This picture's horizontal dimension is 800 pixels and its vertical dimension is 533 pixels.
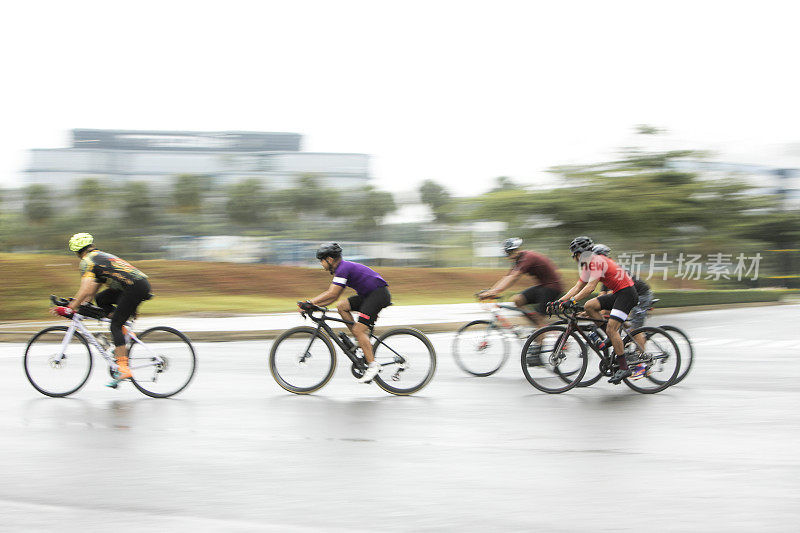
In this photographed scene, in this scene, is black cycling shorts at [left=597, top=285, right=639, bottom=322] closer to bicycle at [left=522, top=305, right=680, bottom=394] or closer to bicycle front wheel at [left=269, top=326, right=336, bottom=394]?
bicycle at [left=522, top=305, right=680, bottom=394]

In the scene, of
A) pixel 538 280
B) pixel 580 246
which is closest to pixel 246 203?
pixel 538 280

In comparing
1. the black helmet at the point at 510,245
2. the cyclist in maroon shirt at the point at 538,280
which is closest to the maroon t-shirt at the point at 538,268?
the cyclist in maroon shirt at the point at 538,280

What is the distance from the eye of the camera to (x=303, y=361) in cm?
886

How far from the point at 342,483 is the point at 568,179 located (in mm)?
25892

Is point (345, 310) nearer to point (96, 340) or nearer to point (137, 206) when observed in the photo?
point (96, 340)

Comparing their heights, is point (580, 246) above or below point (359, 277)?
above

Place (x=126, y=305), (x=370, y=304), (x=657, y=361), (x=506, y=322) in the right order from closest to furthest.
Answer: (x=126, y=305) < (x=370, y=304) < (x=657, y=361) < (x=506, y=322)

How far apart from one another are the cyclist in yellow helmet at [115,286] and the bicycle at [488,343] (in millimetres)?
4327

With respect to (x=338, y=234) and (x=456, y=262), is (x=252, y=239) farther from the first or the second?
(x=456, y=262)

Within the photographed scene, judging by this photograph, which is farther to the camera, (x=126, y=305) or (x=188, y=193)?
(x=188, y=193)

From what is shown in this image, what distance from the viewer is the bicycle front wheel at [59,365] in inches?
339

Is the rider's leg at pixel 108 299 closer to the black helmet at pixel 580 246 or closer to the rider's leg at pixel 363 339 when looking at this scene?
the rider's leg at pixel 363 339

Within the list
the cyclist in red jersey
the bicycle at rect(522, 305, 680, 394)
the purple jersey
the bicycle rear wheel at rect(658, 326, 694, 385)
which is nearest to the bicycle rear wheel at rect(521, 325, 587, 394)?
the bicycle at rect(522, 305, 680, 394)

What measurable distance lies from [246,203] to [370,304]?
5011cm
